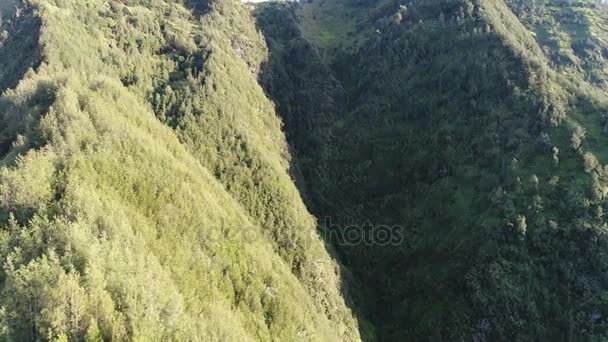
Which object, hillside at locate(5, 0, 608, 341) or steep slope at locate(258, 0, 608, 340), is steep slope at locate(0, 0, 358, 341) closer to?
hillside at locate(5, 0, 608, 341)

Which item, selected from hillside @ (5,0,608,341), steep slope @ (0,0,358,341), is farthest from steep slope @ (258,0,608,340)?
steep slope @ (0,0,358,341)

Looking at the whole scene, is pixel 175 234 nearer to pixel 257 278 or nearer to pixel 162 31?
pixel 257 278

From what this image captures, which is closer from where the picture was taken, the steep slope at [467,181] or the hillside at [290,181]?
the hillside at [290,181]

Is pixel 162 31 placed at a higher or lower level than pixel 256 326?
higher

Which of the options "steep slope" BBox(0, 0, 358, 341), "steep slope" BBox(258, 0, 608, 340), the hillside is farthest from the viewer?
"steep slope" BBox(258, 0, 608, 340)

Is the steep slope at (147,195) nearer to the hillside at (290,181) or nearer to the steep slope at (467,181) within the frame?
the hillside at (290,181)

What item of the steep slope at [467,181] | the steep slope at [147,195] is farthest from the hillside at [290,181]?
the steep slope at [467,181]

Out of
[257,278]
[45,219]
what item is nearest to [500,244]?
[257,278]
